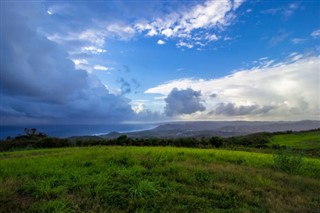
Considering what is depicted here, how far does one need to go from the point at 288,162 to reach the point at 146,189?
9.33 meters

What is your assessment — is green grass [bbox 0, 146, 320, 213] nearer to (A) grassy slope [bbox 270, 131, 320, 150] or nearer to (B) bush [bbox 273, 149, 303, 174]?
(B) bush [bbox 273, 149, 303, 174]

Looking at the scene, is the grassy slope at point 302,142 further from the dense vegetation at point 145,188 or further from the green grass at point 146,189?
the green grass at point 146,189

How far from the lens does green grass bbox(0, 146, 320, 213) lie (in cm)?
767

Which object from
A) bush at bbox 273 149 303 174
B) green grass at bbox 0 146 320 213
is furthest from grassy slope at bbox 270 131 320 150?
green grass at bbox 0 146 320 213

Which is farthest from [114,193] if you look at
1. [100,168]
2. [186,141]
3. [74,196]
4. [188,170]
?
[186,141]

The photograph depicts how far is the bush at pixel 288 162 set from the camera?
551 inches

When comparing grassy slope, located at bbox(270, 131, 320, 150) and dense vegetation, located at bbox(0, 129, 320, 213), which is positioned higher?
dense vegetation, located at bbox(0, 129, 320, 213)

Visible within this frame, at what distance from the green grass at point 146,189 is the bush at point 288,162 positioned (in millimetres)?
1572

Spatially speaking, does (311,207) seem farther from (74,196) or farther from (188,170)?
(74,196)

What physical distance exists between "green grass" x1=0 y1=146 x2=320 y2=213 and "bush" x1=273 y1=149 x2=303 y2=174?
5.16ft

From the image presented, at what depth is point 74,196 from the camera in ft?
26.7

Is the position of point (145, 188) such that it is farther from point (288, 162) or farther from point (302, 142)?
point (302, 142)

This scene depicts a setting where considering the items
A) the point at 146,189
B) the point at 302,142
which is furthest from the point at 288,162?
the point at 302,142

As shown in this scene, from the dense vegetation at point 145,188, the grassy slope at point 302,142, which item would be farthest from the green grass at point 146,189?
the grassy slope at point 302,142
